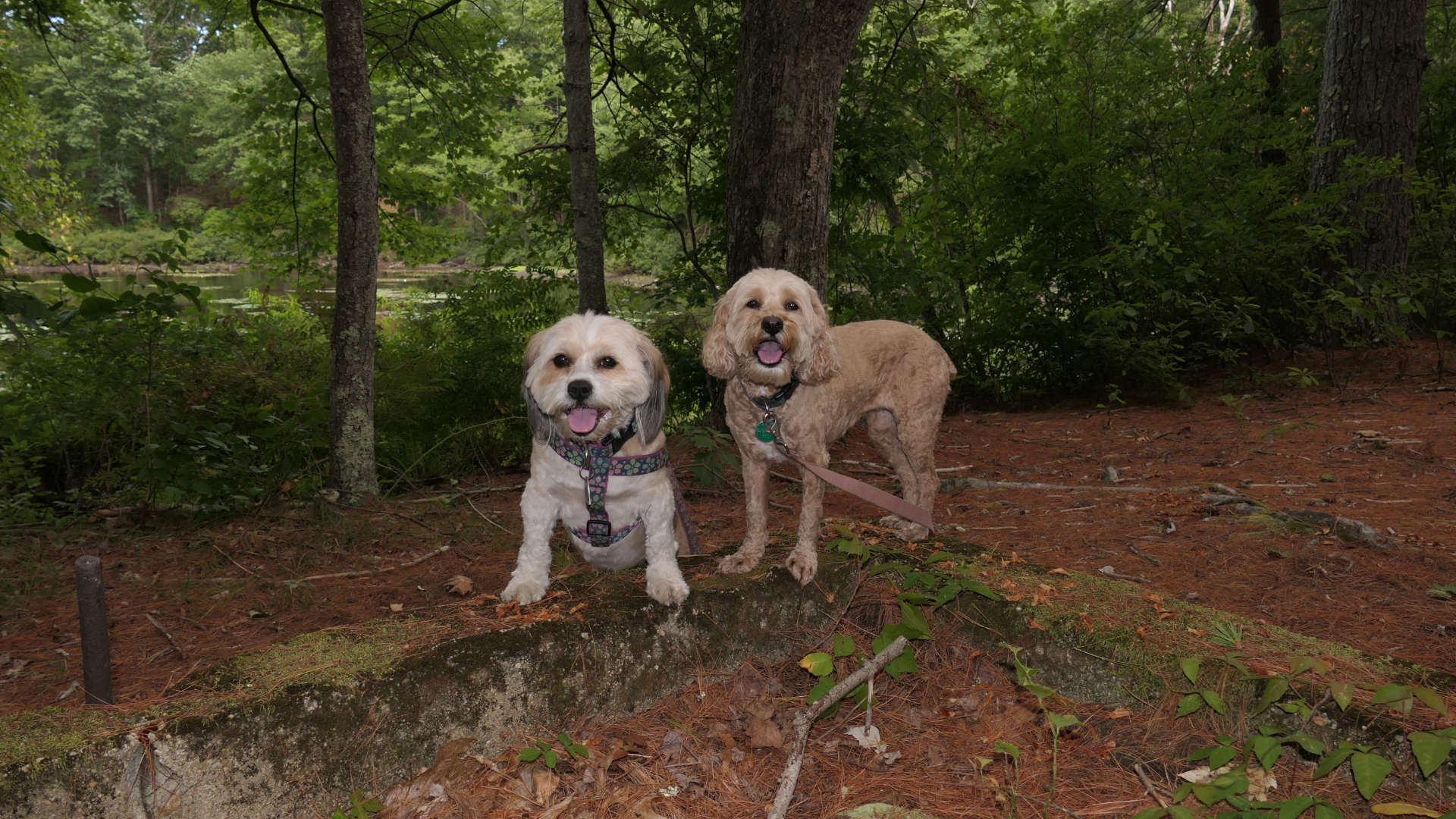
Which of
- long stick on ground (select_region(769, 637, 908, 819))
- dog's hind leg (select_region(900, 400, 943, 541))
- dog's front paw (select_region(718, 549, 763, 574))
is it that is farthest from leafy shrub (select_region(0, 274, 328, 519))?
long stick on ground (select_region(769, 637, 908, 819))

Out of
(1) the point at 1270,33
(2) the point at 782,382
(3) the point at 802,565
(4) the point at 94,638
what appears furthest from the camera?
(1) the point at 1270,33

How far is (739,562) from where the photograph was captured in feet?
12.8

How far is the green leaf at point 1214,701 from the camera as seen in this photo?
2.89m

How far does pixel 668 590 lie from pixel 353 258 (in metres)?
3.94

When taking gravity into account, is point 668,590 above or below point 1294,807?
above

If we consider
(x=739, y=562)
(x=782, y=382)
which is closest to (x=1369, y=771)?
(x=739, y=562)

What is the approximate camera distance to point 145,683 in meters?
3.35

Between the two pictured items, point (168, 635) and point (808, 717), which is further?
point (168, 635)

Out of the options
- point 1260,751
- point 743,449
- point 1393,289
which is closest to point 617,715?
point 743,449

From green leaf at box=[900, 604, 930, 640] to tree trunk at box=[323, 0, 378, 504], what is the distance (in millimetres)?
4448

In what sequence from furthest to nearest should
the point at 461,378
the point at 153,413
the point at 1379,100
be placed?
1. the point at 1379,100
2. the point at 461,378
3. the point at 153,413

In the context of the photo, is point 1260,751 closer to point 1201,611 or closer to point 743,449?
point 1201,611

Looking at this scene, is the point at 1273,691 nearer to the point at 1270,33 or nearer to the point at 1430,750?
the point at 1430,750

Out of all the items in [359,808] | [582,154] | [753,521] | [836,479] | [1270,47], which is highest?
[1270,47]
